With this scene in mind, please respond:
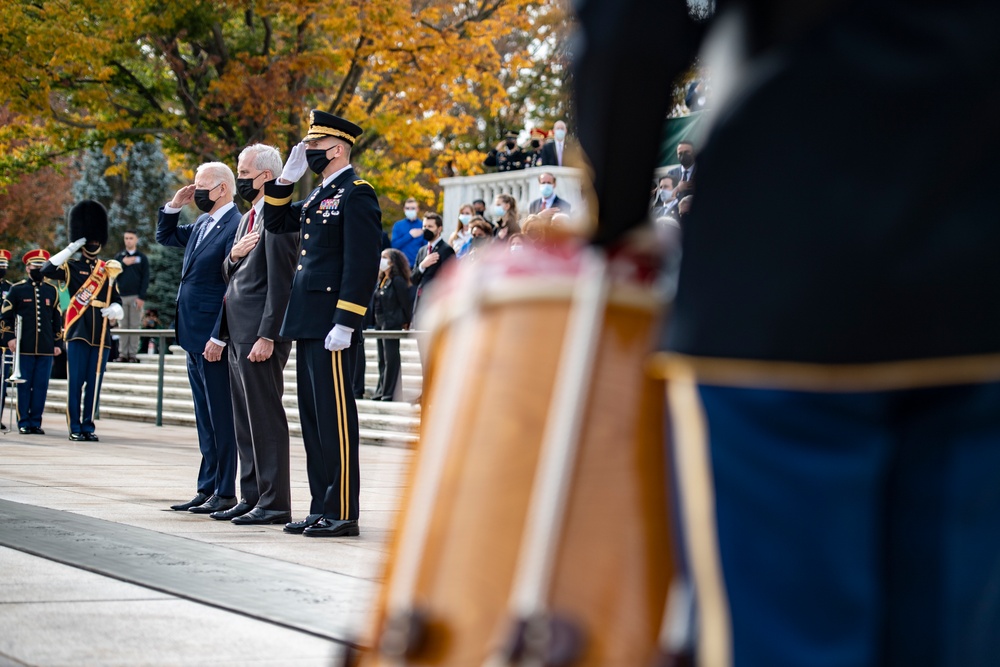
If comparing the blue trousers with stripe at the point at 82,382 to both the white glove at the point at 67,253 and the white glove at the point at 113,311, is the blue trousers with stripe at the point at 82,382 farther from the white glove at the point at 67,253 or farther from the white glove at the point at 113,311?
the white glove at the point at 67,253

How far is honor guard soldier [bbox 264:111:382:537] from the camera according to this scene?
6836mm

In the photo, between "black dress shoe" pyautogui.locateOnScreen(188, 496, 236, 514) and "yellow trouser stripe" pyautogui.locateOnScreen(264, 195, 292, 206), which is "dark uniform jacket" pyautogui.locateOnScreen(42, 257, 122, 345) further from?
"yellow trouser stripe" pyautogui.locateOnScreen(264, 195, 292, 206)

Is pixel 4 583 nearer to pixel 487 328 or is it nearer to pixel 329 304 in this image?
pixel 329 304

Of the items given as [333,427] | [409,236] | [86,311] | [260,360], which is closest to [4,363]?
[86,311]

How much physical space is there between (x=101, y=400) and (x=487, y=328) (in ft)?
62.3

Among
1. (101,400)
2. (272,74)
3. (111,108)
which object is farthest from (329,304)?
(111,108)

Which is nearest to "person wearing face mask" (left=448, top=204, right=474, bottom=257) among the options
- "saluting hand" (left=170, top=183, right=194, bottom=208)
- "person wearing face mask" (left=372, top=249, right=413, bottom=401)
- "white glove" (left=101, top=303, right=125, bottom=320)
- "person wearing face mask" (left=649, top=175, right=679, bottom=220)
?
"person wearing face mask" (left=372, top=249, right=413, bottom=401)

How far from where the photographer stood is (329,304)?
691 centimetres

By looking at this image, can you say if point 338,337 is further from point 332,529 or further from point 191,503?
point 191,503

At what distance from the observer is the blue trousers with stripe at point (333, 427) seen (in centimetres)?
686

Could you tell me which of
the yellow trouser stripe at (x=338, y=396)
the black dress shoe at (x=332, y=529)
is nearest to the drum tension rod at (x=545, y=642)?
the black dress shoe at (x=332, y=529)

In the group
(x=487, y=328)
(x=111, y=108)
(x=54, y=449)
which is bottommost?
(x=54, y=449)

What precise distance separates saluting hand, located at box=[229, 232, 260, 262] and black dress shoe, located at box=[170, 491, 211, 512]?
1408 millimetres

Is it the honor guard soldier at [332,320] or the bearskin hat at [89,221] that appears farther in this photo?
the bearskin hat at [89,221]
